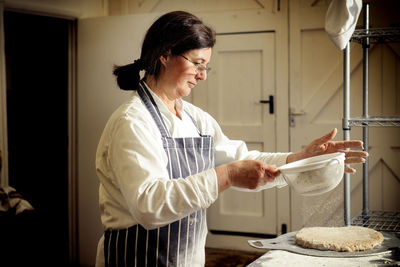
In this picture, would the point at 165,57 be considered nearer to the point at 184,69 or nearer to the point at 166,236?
the point at 184,69

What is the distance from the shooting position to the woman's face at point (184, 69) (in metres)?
1.65

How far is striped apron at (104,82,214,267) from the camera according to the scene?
1.57 metres

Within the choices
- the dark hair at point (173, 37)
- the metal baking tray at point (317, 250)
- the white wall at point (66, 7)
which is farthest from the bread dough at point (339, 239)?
the white wall at point (66, 7)

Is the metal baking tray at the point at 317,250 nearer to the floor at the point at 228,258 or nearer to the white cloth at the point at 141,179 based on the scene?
the white cloth at the point at 141,179

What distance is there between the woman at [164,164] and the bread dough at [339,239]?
0.23 m

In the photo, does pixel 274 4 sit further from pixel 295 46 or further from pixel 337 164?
pixel 337 164

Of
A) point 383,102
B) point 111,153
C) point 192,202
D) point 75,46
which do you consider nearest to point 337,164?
point 192,202

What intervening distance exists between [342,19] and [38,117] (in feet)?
14.7

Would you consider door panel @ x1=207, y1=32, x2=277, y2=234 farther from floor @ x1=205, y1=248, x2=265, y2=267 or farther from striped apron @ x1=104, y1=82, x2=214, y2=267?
striped apron @ x1=104, y1=82, x2=214, y2=267

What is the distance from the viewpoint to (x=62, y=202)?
18.3 ft

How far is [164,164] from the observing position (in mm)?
1483

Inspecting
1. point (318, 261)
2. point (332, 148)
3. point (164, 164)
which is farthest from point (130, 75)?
point (318, 261)

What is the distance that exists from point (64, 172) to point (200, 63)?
4405 millimetres

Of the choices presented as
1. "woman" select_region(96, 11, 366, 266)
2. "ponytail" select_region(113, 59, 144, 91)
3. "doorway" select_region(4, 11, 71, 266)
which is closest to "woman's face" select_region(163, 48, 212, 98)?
"woman" select_region(96, 11, 366, 266)
